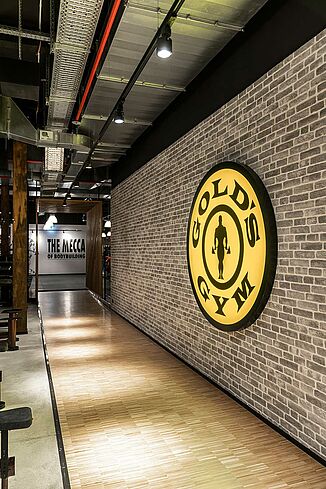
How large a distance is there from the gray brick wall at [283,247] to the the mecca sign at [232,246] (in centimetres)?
10

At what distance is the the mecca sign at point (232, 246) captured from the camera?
3.47 meters

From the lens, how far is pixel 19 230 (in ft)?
24.3

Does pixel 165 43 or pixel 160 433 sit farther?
pixel 160 433

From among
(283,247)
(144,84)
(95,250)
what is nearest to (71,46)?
(144,84)

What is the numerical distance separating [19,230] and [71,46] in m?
4.39

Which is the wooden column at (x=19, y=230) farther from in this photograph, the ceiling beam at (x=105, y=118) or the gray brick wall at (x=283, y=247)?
the gray brick wall at (x=283, y=247)

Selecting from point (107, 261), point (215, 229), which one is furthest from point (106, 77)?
point (107, 261)

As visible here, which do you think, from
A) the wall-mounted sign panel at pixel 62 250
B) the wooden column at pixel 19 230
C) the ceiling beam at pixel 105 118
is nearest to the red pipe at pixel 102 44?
the ceiling beam at pixel 105 118

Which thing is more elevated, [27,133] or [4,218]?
[27,133]

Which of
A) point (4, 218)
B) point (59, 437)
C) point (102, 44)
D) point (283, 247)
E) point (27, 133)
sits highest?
point (102, 44)

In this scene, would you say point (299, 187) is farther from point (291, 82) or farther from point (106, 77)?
point (106, 77)

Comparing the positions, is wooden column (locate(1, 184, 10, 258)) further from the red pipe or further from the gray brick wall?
the gray brick wall

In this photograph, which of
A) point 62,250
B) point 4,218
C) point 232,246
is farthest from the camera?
point 62,250

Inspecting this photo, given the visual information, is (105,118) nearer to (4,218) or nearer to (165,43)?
(165,43)
